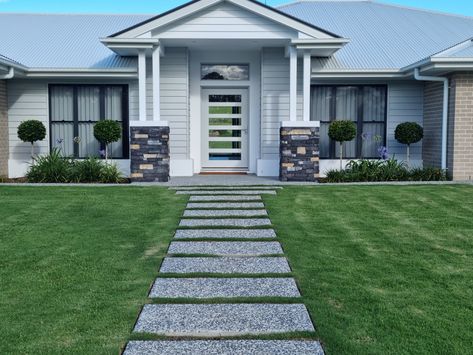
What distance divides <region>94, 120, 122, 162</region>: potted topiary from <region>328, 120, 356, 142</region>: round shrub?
5108 millimetres

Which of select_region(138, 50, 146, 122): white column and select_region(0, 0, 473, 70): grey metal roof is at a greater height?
select_region(0, 0, 473, 70): grey metal roof

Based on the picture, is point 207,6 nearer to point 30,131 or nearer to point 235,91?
point 235,91

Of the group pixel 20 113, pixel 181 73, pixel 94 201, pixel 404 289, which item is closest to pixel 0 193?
pixel 94 201

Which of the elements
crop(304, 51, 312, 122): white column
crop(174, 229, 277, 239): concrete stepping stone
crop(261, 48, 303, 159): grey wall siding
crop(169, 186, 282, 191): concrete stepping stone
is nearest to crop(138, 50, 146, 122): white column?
crop(169, 186, 282, 191): concrete stepping stone

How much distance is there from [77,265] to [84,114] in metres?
9.26

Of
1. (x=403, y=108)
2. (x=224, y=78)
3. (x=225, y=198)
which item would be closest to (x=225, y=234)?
(x=225, y=198)

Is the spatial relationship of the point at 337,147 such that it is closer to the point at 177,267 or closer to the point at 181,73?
the point at 181,73

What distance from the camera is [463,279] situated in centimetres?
516

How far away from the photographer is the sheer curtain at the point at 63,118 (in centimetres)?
1421

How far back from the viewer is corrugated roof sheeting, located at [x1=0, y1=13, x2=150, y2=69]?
550 inches

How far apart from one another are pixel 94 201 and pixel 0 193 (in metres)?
2.18

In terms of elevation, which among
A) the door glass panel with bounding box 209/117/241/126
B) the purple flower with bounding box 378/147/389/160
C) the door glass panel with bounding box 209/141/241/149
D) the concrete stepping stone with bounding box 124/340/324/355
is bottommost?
the concrete stepping stone with bounding box 124/340/324/355

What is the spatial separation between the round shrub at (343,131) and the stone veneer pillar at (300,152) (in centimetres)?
87

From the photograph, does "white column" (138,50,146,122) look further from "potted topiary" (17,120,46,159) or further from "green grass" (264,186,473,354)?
"green grass" (264,186,473,354)
